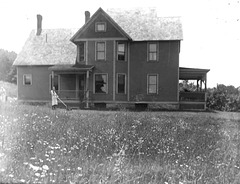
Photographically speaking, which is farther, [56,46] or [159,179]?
[56,46]

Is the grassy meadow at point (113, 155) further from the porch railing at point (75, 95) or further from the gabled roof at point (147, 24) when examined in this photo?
the gabled roof at point (147, 24)

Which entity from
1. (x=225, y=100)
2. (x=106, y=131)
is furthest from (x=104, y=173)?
(x=225, y=100)

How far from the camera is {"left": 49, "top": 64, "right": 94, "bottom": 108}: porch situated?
23.5m

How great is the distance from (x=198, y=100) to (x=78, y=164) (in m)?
19.9

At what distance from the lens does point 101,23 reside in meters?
24.0

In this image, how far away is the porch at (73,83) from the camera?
23.5 metres

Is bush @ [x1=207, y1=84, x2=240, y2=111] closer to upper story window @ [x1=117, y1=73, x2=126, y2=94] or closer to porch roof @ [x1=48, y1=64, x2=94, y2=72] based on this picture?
upper story window @ [x1=117, y1=73, x2=126, y2=94]

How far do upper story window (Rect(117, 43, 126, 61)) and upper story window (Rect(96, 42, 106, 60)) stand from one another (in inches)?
47.0

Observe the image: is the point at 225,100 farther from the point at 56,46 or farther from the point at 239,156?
the point at 239,156

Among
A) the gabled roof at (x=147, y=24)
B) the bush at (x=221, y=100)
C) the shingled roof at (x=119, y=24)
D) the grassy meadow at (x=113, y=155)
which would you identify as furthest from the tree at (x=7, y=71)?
the grassy meadow at (x=113, y=155)

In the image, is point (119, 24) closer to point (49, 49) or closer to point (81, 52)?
point (81, 52)

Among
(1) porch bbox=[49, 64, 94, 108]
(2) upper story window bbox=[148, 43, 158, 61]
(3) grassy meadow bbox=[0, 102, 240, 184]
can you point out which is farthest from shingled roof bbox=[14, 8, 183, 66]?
(3) grassy meadow bbox=[0, 102, 240, 184]

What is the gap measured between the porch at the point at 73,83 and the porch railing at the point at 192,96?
787cm

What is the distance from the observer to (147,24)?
82.9 feet
